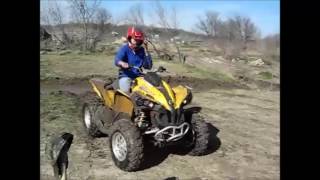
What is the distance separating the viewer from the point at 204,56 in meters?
11.9

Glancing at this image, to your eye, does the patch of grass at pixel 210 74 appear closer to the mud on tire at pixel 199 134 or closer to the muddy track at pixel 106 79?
the muddy track at pixel 106 79

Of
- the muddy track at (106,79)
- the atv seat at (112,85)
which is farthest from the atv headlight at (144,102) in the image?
the muddy track at (106,79)

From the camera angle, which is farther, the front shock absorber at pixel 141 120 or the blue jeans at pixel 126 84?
the blue jeans at pixel 126 84

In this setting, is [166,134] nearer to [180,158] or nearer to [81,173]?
[180,158]

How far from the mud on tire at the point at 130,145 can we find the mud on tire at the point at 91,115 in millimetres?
1095

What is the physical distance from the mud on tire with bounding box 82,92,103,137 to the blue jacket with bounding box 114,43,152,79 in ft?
2.69

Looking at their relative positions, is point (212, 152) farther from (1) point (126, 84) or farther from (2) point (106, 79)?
(2) point (106, 79)

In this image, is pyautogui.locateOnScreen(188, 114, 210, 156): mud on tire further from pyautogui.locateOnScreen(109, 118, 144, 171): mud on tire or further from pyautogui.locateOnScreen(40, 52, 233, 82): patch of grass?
pyautogui.locateOnScreen(40, 52, 233, 82): patch of grass

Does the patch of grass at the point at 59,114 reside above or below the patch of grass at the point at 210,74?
below

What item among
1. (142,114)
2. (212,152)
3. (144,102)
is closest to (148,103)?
(144,102)

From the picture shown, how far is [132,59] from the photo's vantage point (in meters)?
6.09

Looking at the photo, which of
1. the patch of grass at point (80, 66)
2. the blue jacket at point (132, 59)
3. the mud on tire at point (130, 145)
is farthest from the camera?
the patch of grass at point (80, 66)

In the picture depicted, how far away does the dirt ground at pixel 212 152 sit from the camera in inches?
224
